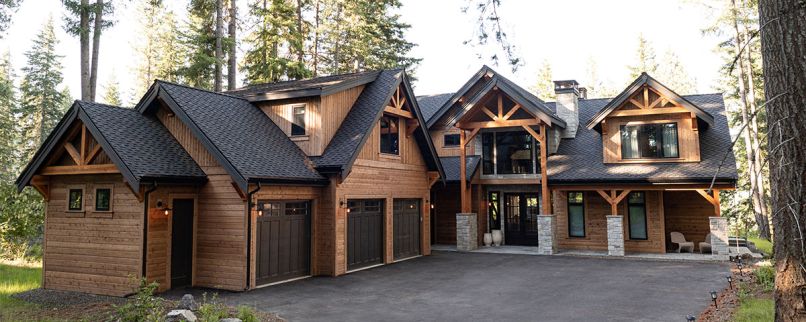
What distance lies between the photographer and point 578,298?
33.0 ft

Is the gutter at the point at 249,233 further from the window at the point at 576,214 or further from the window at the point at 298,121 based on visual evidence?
the window at the point at 576,214

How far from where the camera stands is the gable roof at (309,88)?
44.2ft

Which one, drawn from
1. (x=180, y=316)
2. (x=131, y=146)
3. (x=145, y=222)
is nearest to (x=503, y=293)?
(x=180, y=316)

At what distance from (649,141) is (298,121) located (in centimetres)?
1227

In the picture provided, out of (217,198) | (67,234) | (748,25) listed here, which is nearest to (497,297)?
(217,198)

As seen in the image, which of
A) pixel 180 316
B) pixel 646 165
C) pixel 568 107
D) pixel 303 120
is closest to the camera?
pixel 180 316

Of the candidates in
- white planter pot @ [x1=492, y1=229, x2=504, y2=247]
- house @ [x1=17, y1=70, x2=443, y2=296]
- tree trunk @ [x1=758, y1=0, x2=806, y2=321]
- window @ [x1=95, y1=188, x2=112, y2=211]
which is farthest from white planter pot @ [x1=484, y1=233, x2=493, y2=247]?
tree trunk @ [x1=758, y1=0, x2=806, y2=321]

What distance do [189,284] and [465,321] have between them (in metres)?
6.78

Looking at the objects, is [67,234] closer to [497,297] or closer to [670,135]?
[497,297]

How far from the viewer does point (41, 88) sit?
34.6m

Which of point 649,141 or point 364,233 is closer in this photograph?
point 364,233

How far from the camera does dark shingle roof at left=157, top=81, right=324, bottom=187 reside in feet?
36.3

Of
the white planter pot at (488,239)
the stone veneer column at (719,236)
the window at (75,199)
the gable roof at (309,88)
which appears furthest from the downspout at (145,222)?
the stone veneer column at (719,236)

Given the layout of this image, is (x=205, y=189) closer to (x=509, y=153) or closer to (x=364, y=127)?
(x=364, y=127)
